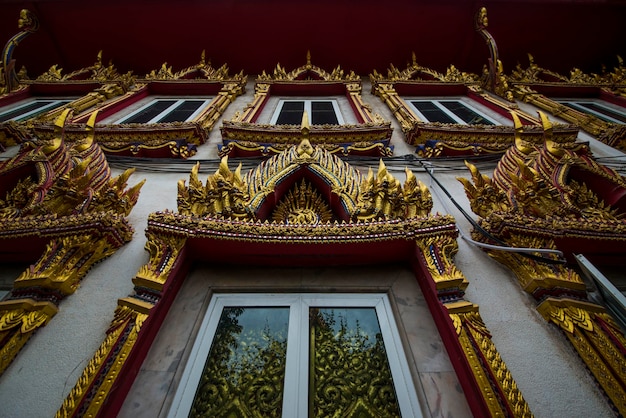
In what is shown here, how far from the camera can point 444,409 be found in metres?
A: 2.04

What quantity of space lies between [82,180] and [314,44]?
23.2 feet

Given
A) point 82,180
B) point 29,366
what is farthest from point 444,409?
point 82,180

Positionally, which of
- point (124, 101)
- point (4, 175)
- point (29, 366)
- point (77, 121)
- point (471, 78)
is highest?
point (471, 78)

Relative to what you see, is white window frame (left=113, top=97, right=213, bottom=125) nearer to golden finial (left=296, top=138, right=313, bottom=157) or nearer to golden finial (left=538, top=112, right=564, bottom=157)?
golden finial (left=296, top=138, right=313, bottom=157)

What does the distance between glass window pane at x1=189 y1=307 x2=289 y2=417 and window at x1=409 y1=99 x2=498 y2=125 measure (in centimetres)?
532

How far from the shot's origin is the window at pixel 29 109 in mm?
6824

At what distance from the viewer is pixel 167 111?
716cm

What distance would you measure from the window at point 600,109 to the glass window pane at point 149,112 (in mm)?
8750

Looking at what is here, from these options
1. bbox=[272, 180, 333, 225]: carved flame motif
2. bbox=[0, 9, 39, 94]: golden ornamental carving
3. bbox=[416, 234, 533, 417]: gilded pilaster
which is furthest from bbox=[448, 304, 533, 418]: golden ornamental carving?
bbox=[0, 9, 39, 94]: golden ornamental carving

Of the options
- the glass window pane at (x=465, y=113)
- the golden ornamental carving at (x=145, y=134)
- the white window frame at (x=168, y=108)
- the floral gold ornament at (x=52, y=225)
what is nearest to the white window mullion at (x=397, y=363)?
the floral gold ornament at (x=52, y=225)

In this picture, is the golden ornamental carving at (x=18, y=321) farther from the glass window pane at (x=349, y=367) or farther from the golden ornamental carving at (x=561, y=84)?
the golden ornamental carving at (x=561, y=84)

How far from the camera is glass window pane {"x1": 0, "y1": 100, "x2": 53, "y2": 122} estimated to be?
677 cm

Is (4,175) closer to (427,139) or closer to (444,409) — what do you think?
(444,409)

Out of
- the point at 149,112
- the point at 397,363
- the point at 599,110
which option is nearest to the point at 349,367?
the point at 397,363
